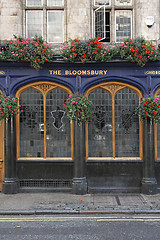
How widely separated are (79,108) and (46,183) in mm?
3153

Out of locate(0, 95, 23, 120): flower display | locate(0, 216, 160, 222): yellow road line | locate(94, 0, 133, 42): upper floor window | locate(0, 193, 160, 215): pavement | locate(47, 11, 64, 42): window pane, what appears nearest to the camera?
locate(0, 216, 160, 222): yellow road line

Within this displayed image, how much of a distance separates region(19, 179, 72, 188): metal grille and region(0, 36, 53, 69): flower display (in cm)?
427

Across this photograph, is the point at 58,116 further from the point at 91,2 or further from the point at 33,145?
the point at 91,2

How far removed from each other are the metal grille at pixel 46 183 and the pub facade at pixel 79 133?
4 cm

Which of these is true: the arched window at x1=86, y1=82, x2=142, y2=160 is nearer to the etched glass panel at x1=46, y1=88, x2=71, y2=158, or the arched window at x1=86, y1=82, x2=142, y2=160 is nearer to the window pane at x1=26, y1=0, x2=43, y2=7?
the etched glass panel at x1=46, y1=88, x2=71, y2=158

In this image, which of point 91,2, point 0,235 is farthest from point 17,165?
point 91,2

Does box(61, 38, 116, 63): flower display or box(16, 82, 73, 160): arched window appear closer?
box(61, 38, 116, 63): flower display

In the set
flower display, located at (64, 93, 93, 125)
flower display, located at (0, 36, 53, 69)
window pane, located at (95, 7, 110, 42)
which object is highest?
window pane, located at (95, 7, 110, 42)

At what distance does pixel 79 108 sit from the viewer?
29.9ft

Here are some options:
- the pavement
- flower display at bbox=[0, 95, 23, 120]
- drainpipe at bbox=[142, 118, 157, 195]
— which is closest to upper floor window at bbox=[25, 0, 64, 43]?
flower display at bbox=[0, 95, 23, 120]

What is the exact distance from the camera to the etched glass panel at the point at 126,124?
983 cm

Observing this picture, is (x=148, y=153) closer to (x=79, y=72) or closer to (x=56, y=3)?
(x=79, y=72)

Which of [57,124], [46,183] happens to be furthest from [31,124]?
[46,183]

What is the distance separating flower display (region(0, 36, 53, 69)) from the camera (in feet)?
30.0
